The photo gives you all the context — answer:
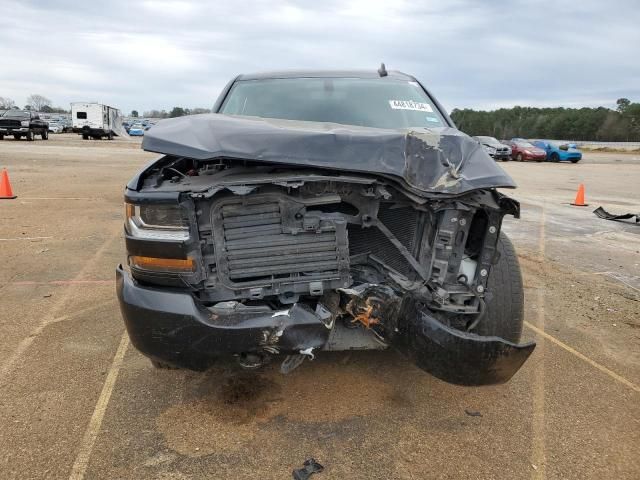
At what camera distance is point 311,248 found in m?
2.40

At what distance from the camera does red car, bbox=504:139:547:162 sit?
2934 cm

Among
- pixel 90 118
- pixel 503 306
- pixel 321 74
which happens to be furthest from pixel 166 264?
pixel 90 118

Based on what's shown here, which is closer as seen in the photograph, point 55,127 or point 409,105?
point 409,105

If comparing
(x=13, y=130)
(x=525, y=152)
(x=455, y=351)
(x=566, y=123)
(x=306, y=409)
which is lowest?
(x=306, y=409)

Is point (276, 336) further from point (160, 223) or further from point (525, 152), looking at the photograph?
point (525, 152)

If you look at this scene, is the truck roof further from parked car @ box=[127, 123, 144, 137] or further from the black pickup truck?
parked car @ box=[127, 123, 144, 137]


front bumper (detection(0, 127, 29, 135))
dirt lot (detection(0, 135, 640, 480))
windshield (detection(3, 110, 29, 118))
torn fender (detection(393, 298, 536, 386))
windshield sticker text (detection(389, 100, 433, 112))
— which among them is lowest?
dirt lot (detection(0, 135, 640, 480))

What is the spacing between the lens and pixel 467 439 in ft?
8.32

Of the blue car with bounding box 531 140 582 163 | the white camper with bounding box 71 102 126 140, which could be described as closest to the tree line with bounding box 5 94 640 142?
the white camper with bounding box 71 102 126 140

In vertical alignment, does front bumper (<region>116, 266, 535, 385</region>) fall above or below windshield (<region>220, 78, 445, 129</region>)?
below

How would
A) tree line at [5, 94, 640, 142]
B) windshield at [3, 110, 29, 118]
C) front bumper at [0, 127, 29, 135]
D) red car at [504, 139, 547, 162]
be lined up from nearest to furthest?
front bumper at [0, 127, 29, 135], windshield at [3, 110, 29, 118], red car at [504, 139, 547, 162], tree line at [5, 94, 640, 142]

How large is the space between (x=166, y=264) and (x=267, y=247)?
0.48m

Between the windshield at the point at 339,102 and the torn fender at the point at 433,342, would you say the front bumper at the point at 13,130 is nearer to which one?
the windshield at the point at 339,102

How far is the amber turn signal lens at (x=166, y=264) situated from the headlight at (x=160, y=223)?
Answer: 0.33 ft
